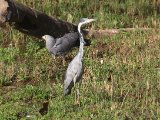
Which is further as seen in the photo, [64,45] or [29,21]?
[29,21]

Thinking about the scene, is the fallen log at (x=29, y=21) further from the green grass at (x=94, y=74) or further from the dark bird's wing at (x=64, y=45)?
the dark bird's wing at (x=64, y=45)

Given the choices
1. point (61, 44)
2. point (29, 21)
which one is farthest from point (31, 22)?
point (61, 44)

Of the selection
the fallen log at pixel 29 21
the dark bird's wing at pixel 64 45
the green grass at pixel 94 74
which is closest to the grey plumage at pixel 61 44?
the dark bird's wing at pixel 64 45

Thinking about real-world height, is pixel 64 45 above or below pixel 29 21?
below

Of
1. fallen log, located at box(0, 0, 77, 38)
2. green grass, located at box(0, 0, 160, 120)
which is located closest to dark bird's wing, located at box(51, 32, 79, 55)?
green grass, located at box(0, 0, 160, 120)

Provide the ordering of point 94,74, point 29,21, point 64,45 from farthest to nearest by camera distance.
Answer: point 29,21
point 64,45
point 94,74

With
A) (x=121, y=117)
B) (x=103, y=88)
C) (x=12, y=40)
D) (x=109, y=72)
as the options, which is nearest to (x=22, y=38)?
(x=12, y=40)

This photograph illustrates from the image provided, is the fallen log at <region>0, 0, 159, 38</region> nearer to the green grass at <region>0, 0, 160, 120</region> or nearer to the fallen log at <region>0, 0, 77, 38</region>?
the fallen log at <region>0, 0, 77, 38</region>

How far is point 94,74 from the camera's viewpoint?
8648 mm

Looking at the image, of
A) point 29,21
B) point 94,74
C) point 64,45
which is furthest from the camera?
point 29,21

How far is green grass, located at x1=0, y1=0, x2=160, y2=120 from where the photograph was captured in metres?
7.21

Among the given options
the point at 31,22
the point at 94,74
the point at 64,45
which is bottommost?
the point at 94,74

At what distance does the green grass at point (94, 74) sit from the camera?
284 inches

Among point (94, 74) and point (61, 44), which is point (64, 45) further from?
point (94, 74)
